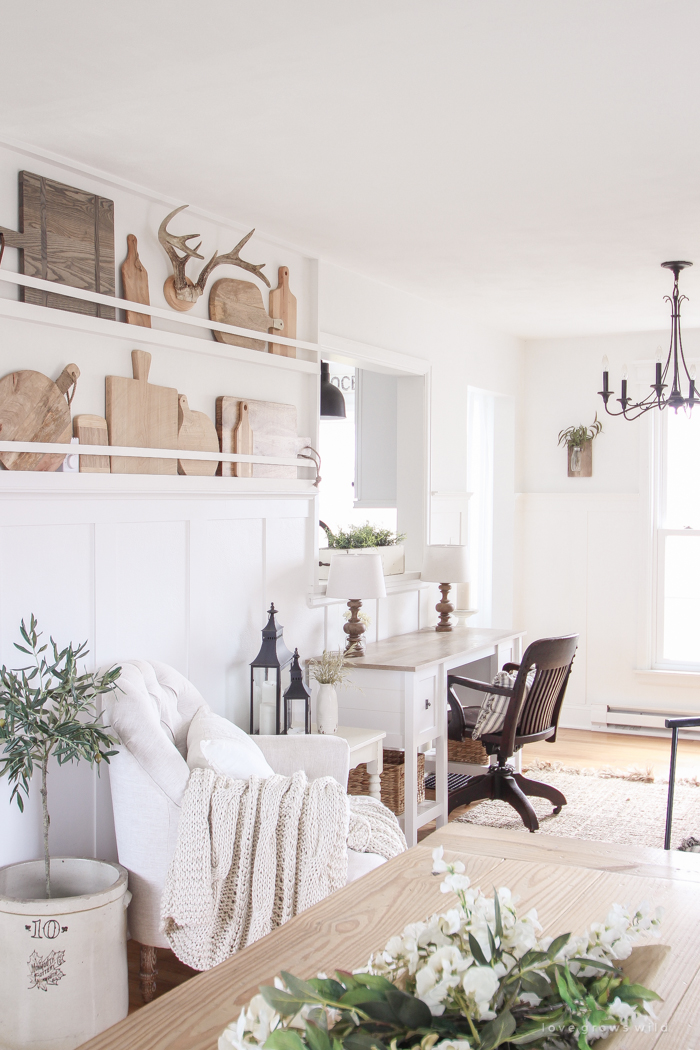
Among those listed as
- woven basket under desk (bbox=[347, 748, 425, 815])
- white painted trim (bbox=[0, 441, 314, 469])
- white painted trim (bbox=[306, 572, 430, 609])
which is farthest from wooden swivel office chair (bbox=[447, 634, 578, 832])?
white painted trim (bbox=[0, 441, 314, 469])

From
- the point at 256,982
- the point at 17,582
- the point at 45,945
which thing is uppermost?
the point at 17,582

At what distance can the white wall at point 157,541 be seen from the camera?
2787 millimetres

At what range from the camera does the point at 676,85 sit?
7.83ft

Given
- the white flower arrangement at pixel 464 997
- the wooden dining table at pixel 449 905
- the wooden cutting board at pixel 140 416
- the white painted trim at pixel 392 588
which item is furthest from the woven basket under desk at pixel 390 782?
the white flower arrangement at pixel 464 997

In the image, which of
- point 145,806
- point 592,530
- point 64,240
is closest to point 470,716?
point 145,806

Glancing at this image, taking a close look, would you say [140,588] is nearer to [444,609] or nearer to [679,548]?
[444,609]

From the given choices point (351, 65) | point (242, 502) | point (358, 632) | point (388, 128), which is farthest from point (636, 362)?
point (351, 65)

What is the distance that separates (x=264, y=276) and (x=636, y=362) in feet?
11.0

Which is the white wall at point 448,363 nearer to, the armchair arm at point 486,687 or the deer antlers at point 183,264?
the deer antlers at point 183,264

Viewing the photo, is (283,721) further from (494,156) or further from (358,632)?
(494,156)

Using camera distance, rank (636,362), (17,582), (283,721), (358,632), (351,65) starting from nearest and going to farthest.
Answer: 1. (351,65)
2. (17,582)
3. (283,721)
4. (358,632)
5. (636,362)

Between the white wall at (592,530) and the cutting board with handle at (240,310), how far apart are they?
3.15 meters

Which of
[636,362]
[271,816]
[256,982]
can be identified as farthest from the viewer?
[636,362]

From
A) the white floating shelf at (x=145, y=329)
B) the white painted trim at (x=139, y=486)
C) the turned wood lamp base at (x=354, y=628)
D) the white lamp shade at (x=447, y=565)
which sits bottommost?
the turned wood lamp base at (x=354, y=628)
